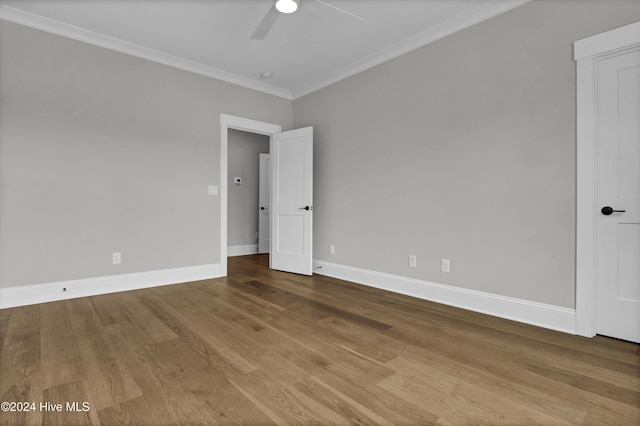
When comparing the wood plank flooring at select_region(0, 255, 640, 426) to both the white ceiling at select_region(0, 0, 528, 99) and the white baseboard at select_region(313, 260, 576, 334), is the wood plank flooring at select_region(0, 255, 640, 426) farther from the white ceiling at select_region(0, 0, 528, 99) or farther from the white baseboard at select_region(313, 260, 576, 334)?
the white ceiling at select_region(0, 0, 528, 99)

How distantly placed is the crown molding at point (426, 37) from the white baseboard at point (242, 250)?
3.35m

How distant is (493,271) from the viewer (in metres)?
2.79

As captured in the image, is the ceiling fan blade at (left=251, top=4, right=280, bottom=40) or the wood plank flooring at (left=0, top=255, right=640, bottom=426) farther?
the ceiling fan blade at (left=251, top=4, right=280, bottom=40)

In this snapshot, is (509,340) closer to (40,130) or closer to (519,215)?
(519,215)

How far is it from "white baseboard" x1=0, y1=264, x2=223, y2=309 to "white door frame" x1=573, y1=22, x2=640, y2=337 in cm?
379

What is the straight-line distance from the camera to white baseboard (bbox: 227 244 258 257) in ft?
20.1

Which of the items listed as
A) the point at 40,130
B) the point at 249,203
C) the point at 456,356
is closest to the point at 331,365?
the point at 456,356

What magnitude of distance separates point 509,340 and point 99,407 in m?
2.48

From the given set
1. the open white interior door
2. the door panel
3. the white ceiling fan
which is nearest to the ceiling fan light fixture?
the white ceiling fan

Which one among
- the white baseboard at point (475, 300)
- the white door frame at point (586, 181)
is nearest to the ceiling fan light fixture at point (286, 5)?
the white door frame at point (586, 181)

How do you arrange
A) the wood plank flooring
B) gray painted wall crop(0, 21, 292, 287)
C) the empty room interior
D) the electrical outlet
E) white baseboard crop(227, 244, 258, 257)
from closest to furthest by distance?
the wood plank flooring < the empty room interior < gray painted wall crop(0, 21, 292, 287) < the electrical outlet < white baseboard crop(227, 244, 258, 257)

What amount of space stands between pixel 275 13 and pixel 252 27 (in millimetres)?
392

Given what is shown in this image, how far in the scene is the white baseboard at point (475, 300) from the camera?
2.43m

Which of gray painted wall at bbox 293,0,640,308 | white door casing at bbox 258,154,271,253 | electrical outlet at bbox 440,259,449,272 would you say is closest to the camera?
gray painted wall at bbox 293,0,640,308
